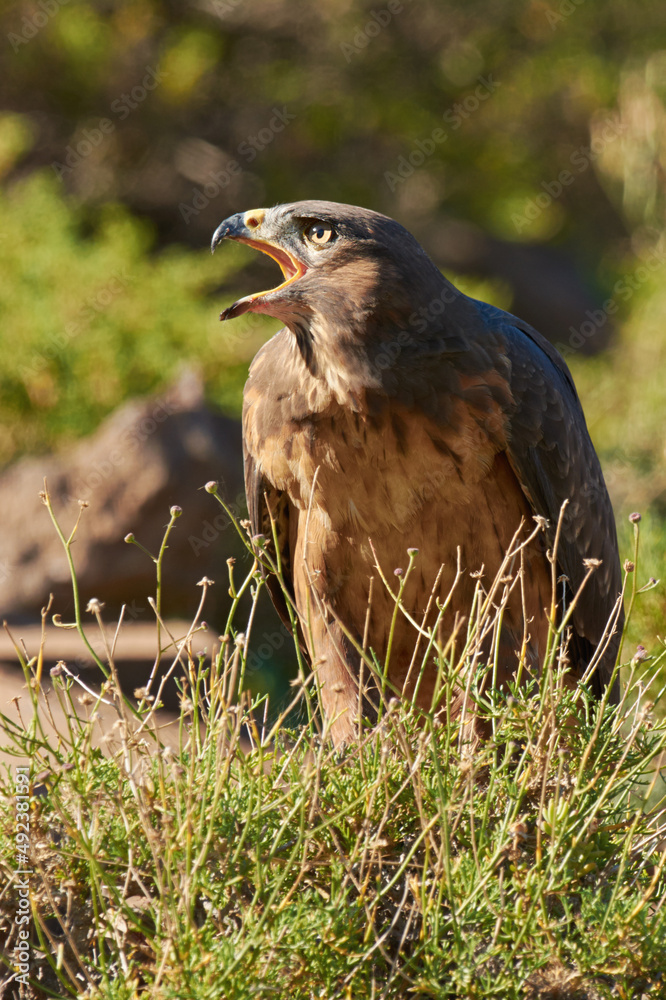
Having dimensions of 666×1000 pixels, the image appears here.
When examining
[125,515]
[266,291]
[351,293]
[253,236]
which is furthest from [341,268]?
[125,515]

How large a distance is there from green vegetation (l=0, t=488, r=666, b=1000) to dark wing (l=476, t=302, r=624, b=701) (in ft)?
3.20

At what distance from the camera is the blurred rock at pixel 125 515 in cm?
650

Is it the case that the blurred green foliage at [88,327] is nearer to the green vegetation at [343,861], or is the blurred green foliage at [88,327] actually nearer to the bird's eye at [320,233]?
the bird's eye at [320,233]

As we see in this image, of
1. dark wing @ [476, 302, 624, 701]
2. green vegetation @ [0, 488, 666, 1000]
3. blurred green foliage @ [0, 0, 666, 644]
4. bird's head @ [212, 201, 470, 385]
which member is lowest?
green vegetation @ [0, 488, 666, 1000]

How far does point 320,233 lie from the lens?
3123 millimetres

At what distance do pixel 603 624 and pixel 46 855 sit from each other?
7.32 feet

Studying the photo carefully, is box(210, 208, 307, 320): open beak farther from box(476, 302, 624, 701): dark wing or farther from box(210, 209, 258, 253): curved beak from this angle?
box(476, 302, 624, 701): dark wing

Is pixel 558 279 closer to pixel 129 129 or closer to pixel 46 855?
pixel 129 129

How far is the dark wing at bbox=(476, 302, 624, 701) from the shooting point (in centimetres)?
326

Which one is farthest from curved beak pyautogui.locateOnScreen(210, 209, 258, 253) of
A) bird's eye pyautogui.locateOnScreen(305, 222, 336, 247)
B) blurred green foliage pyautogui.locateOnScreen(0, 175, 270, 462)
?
blurred green foliage pyautogui.locateOnScreen(0, 175, 270, 462)

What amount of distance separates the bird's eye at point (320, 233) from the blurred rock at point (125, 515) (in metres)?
3.56

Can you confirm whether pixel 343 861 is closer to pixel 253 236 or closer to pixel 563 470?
pixel 563 470

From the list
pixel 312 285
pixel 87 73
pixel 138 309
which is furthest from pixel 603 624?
pixel 87 73

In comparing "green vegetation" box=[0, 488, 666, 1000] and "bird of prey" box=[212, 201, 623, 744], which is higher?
"bird of prey" box=[212, 201, 623, 744]
